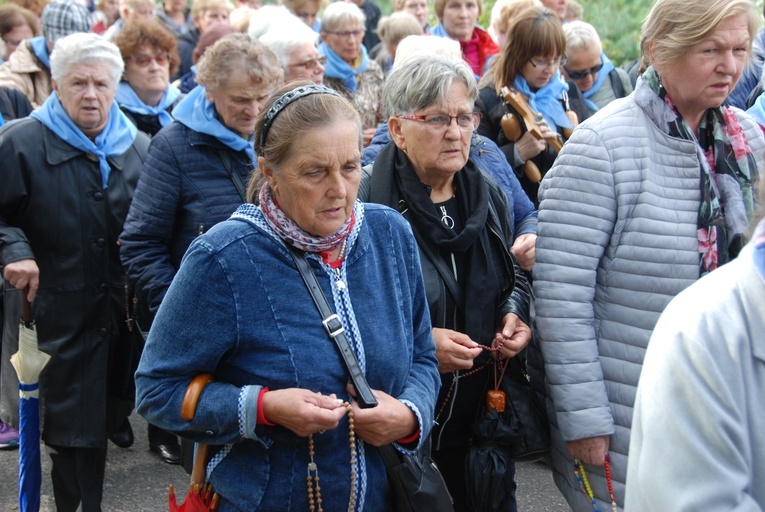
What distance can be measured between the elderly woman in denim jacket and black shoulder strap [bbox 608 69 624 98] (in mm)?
4070

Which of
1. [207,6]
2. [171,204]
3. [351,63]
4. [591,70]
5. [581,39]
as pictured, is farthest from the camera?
[207,6]

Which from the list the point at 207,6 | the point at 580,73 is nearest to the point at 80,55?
the point at 580,73

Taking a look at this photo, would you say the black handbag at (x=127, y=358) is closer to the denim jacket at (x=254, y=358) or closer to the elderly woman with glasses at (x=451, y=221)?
the elderly woman with glasses at (x=451, y=221)

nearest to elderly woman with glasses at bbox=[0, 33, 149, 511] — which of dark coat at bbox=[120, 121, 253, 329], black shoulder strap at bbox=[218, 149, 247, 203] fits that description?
dark coat at bbox=[120, 121, 253, 329]

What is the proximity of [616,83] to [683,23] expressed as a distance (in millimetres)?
3496

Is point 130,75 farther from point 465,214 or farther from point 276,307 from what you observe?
point 276,307

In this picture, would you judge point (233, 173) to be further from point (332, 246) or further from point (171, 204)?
point (332, 246)

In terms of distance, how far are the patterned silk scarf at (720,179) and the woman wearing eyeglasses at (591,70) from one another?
285 centimetres

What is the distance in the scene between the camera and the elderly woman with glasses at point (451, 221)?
2854 mm

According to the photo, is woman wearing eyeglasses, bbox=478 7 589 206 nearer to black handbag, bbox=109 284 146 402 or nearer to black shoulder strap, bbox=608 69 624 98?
black shoulder strap, bbox=608 69 624 98

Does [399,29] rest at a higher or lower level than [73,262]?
higher

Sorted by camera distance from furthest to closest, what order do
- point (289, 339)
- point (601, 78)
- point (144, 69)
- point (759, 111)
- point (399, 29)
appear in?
1. point (399, 29)
2. point (601, 78)
3. point (144, 69)
4. point (759, 111)
5. point (289, 339)

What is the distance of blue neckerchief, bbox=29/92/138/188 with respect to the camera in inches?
152

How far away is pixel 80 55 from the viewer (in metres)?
4.05
